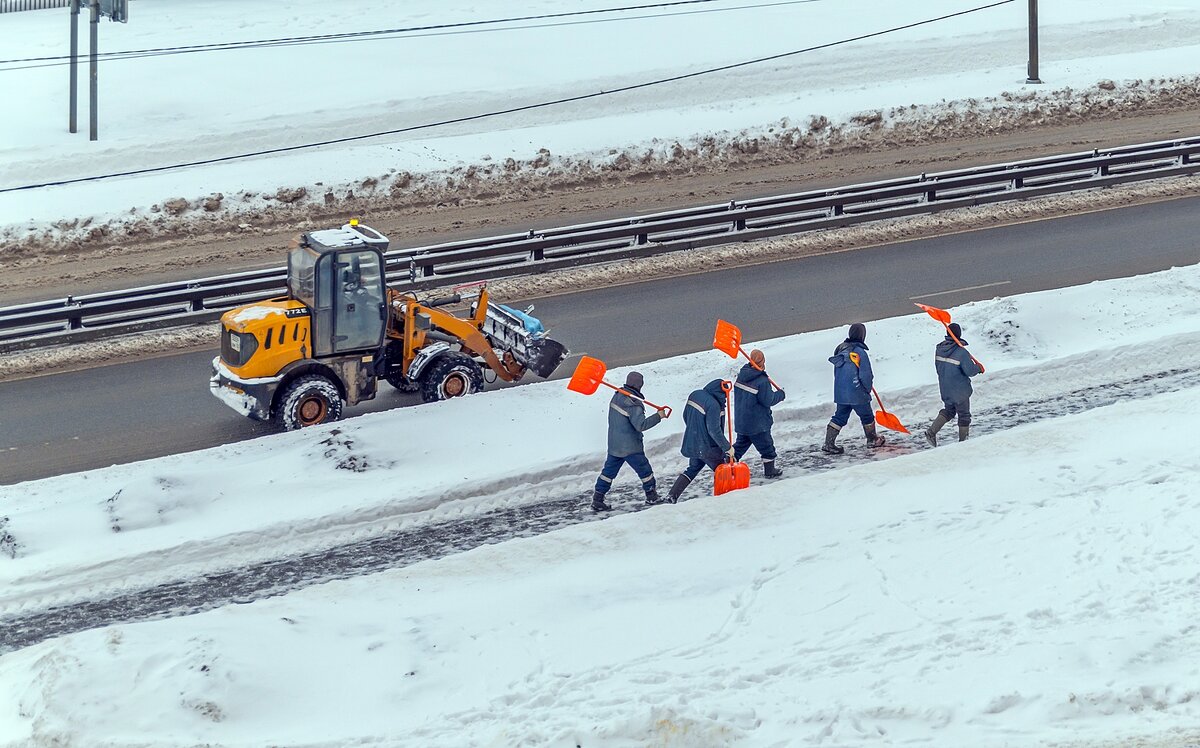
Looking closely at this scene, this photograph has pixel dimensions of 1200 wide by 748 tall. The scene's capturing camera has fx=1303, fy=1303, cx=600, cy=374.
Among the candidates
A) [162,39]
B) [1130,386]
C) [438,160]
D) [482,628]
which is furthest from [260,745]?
[162,39]

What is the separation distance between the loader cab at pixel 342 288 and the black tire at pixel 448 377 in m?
0.71

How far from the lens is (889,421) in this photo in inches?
562

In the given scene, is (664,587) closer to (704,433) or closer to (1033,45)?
(704,433)

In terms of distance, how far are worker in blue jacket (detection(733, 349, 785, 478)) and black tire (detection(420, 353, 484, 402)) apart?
3.45 meters

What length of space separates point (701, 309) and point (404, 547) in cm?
729

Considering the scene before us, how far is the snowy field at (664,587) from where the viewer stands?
9125mm

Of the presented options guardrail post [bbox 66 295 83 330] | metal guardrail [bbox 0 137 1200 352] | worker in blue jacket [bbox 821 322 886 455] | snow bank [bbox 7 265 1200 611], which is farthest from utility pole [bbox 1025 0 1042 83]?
guardrail post [bbox 66 295 83 330]

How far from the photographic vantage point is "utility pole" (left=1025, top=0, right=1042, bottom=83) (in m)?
30.2

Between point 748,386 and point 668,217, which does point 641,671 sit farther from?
point 668,217

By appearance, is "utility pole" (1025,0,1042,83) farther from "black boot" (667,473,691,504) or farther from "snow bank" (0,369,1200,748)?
"black boot" (667,473,691,504)

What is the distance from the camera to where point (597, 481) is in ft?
42.8

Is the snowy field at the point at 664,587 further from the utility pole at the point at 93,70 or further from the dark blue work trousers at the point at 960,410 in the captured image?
the utility pole at the point at 93,70

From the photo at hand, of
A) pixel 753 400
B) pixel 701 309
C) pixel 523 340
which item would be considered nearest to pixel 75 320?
pixel 523 340

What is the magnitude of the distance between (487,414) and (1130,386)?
7633mm
